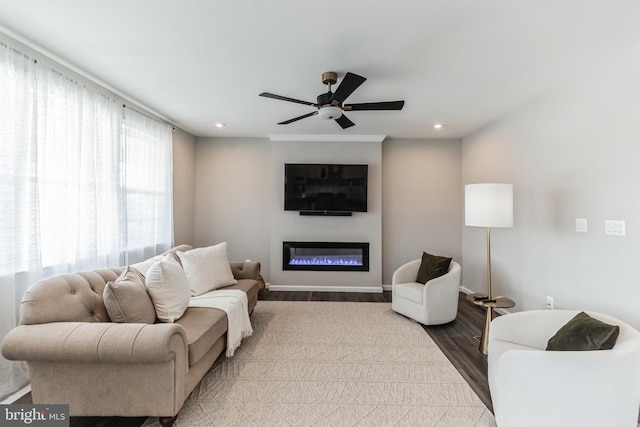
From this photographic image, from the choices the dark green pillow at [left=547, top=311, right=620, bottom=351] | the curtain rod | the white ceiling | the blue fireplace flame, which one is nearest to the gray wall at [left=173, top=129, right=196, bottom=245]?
the curtain rod

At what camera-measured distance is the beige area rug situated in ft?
5.99

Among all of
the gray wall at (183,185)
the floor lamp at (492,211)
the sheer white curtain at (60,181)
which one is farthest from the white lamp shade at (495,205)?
the gray wall at (183,185)

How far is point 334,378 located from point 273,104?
298 centimetres

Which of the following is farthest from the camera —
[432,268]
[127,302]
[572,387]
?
[432,268]

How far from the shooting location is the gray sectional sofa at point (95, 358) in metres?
1.53

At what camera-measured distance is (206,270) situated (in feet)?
9.78

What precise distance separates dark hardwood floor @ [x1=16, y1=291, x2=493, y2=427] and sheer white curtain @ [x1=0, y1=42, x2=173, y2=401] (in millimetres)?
980

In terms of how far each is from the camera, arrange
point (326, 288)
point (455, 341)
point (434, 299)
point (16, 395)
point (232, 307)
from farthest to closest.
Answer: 1. point (326, 288)
2. point (434, 299)
3. point (455, 341)
4. point (232, 307)
5. point (16, 395)

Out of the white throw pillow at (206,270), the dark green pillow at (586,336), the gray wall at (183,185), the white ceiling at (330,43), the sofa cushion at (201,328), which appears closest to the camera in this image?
the dark green pillow at (586,336)

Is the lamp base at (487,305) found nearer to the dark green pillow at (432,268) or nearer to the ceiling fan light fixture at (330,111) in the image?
the dark green pillow at (432,268)

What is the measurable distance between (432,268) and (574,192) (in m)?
1.62

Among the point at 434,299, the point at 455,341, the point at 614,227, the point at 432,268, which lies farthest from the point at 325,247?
the point at 614,227

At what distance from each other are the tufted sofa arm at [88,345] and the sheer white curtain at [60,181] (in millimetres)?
716

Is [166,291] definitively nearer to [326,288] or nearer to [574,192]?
[326,288]
